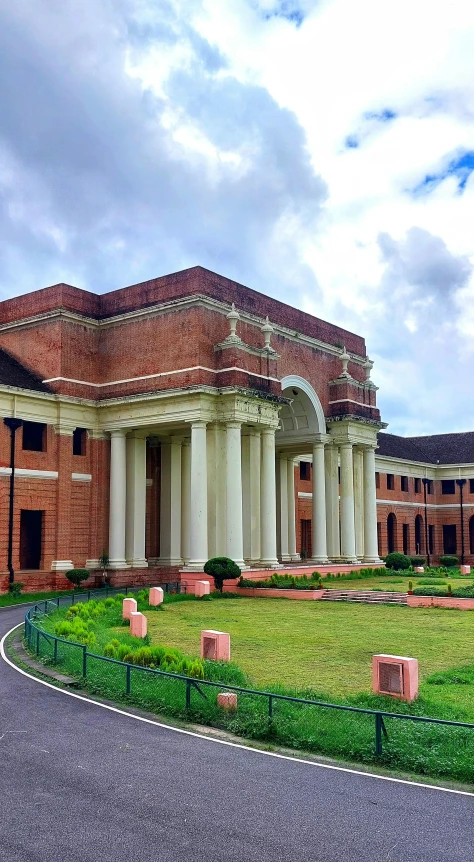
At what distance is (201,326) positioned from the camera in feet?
117

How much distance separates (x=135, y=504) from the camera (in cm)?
3800

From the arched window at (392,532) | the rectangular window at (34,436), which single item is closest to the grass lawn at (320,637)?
the rectangular window at (34,436)

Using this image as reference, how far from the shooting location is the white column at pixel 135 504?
3797 cm

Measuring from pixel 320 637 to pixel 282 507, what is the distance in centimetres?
2887

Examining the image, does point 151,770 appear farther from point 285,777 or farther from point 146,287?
point 146,287

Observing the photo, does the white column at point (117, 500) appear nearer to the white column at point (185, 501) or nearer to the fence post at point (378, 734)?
the white column at point (185, 501)

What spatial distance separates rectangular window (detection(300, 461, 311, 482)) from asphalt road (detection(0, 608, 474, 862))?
44884 millimetres

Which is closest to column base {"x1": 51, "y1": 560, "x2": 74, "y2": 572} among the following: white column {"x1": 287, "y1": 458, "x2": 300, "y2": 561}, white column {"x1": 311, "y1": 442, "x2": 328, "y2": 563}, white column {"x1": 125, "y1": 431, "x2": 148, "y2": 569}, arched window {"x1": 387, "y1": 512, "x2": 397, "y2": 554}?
white column {"x1": 125, "y1": 431, "x2": 148, "y2": 569}

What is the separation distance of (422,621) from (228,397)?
15115 millimetres

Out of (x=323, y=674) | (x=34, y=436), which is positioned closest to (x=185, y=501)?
(x=34, y=436)

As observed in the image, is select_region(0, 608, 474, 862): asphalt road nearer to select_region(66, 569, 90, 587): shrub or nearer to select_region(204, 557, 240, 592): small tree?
select_region(204, 557, 240, 592): small tree

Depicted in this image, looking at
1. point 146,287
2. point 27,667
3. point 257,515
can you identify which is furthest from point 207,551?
point 27,667

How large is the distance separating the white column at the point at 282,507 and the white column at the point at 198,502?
14775mm

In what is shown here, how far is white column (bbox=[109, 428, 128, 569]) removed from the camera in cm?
3703
